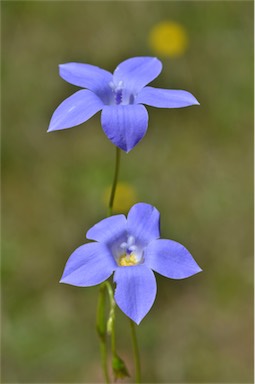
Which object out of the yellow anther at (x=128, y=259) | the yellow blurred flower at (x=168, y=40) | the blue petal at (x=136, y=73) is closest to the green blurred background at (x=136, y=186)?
the yellow blurred flower at (x=168, y=40)

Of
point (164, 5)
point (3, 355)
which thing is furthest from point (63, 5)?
point (3, 355)

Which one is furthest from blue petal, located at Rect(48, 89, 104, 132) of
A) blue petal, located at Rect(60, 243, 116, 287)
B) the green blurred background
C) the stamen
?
the green blurred background

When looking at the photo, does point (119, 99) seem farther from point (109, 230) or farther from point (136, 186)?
point (136, 186)

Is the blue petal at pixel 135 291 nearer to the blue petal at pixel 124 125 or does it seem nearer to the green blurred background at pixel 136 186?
the blue petal at pixel 124 125

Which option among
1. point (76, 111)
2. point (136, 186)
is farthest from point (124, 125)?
point (136, 186)

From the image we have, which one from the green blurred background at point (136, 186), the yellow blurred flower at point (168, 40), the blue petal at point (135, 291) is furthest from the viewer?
the yellow blurred flower at point (168, 40)

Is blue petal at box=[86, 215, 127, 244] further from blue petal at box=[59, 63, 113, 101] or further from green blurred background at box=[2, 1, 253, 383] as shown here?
green blurred background at box=[2, 1, 253, 383]

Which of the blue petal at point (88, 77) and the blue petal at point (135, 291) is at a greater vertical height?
the blue petal at point (88, 77)

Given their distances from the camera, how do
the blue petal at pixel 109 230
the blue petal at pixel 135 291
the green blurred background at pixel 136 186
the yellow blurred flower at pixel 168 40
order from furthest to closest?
the yellow blurred flower at pixel 168 40 < the green blurred background at pixel 136 186 < the blue petal at pixel 109 230 < the blue petal at pixel 135 291
